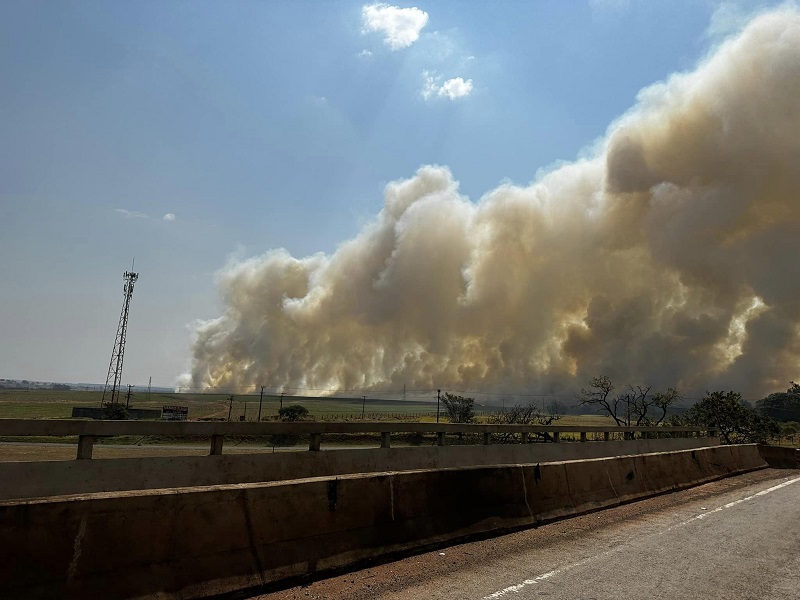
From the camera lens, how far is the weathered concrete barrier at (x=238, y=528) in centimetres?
419

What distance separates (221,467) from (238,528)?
5745 mm

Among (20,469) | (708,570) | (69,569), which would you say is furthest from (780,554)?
(20,469)

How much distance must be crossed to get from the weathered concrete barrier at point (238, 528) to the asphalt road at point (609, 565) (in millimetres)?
299

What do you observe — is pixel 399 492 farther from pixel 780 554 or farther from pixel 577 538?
pixel 780 554

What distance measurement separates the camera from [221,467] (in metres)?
10.6

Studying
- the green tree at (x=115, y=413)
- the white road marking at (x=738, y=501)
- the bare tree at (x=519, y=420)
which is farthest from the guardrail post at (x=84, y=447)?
the green tree at (x=115, y=413)

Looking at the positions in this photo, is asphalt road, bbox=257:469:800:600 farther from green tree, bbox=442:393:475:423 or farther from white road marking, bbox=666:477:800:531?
green tree, bbox=442:393:475:423

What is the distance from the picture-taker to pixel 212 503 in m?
5.14

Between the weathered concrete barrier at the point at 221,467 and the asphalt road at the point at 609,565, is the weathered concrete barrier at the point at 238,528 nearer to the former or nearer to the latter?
the asphalt road at the point at 609,565

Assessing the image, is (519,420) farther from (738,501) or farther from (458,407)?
(738,501)

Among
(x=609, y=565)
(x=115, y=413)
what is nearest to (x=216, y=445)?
(x=609, y=565)

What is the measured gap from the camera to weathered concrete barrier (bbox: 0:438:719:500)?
8.64 metres

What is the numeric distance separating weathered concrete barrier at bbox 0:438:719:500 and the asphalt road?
4.65m

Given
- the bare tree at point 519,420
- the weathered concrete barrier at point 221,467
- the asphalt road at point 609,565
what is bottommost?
the asphalt road at point 609,565
